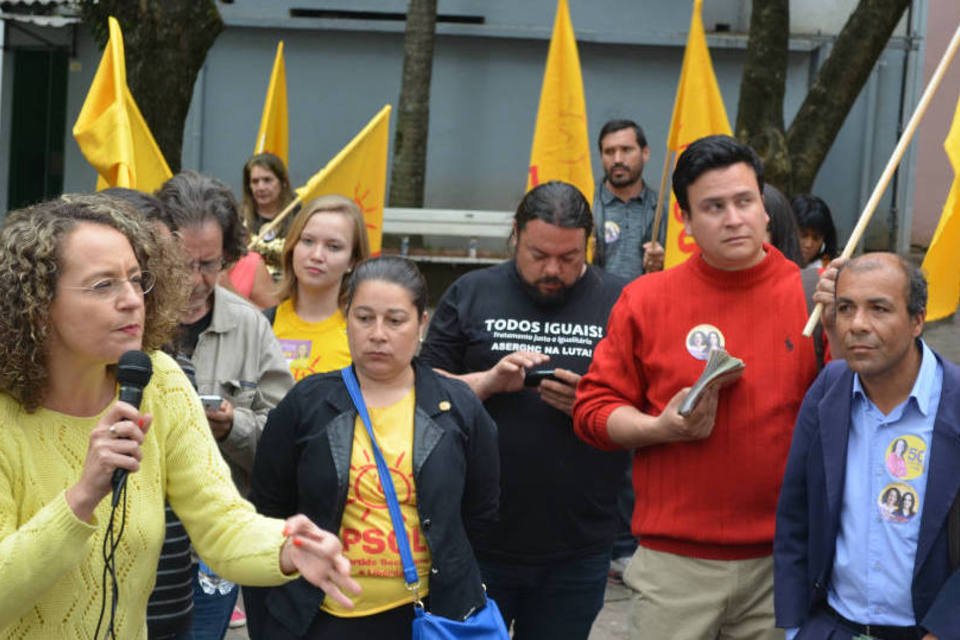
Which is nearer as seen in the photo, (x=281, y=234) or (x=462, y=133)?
(x=281, y=234)

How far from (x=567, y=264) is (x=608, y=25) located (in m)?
12.7

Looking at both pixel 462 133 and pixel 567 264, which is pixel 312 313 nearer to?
pixel 567 264

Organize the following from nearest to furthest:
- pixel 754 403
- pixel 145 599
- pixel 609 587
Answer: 1. pixel 145 599
2. pixel 754 403
3. pixel 609 587

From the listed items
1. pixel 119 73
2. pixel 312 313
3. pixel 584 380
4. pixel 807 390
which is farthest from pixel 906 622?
pixel 119 73

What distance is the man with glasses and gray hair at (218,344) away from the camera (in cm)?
454

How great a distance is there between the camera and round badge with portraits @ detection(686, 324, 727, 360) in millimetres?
4285

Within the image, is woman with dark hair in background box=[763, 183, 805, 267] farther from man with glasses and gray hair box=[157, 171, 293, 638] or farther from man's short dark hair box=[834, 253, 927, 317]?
man with glasses and gray hair box=[157, 171, 293, 638]

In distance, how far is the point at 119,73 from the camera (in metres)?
6.71

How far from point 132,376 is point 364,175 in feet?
16.0

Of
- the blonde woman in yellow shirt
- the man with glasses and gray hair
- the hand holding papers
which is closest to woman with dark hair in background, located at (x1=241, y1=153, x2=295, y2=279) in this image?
the blonde woman in yellow shirt

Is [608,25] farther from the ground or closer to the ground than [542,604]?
farther from the ground

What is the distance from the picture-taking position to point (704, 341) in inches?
169

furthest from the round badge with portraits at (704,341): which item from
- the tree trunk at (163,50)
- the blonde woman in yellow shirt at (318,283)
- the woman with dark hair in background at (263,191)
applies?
the tree trunk at (163,50)

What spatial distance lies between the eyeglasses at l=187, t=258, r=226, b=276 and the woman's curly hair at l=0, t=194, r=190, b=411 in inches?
50.8
